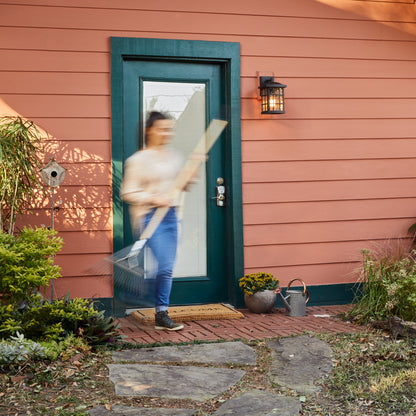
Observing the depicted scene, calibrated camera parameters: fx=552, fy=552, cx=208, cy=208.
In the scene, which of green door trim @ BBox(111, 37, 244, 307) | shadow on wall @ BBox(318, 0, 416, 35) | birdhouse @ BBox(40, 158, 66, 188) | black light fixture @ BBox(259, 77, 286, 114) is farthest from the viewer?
shadow on wall @ BBox(318, 0, 416, 35)

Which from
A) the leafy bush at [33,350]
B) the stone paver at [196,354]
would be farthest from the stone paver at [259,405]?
the leafy bush at [33,350]

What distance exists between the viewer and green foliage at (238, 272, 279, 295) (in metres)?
4.83

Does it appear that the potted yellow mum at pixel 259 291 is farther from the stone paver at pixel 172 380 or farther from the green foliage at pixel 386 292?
the stone paver at pixel 172 380

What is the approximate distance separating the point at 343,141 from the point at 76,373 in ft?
11.2

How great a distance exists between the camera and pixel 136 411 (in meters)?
2.58

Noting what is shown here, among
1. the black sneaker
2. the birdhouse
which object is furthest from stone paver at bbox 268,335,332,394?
the birdhouse

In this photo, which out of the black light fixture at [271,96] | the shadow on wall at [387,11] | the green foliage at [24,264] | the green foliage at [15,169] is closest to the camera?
the green foliage at [24,264]

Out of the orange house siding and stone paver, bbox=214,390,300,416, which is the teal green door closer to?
the orange house siding

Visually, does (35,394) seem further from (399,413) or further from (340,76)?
(340,76)

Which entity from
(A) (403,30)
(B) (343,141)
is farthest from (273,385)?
(A) (403,30)

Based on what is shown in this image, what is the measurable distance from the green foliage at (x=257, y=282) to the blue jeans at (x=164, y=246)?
904 millimetres

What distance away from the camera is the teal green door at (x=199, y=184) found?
5.11 metres

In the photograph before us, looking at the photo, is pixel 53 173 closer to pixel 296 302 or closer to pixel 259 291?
pixel 259 291

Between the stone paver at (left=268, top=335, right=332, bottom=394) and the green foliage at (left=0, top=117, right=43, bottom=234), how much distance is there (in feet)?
7.27
